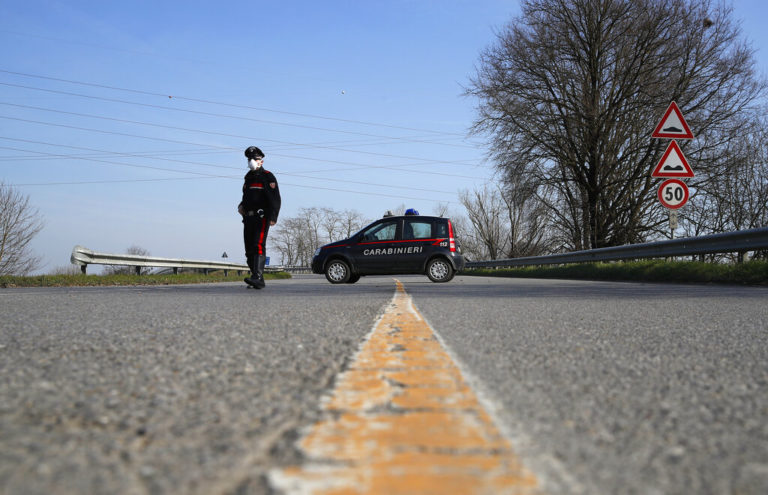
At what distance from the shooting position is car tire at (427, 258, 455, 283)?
43.1ft

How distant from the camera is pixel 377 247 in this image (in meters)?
13.4

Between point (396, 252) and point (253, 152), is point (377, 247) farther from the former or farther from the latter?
point (253, 152)

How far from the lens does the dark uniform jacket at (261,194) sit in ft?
28.5

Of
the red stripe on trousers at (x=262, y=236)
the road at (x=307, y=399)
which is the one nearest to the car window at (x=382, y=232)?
the red stripe on trousers at (x=262, y=236)

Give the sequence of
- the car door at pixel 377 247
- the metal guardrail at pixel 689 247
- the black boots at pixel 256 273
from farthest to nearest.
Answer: the car door at pixel 377 247 → the metal guardrail at pixel 689 247 → the black boots at pixel 256 273

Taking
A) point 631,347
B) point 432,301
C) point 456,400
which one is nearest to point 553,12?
point 432,301

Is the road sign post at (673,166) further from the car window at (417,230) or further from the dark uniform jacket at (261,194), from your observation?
the dark uniform jacket at (261,194)

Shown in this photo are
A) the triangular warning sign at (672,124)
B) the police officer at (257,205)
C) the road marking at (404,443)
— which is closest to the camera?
the road marking at (404,443)

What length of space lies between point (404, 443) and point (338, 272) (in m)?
12.1

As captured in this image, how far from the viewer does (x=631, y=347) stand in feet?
9.57

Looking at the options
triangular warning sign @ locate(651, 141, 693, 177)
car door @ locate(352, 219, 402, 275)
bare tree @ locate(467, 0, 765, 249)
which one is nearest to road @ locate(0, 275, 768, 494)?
triangular warning sign @ locate(651, 141, 693, 177)

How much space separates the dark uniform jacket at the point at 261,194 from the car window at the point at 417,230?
5135mm

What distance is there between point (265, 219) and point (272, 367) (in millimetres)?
6735

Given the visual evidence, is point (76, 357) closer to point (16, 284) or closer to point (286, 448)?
point (286, 448)
